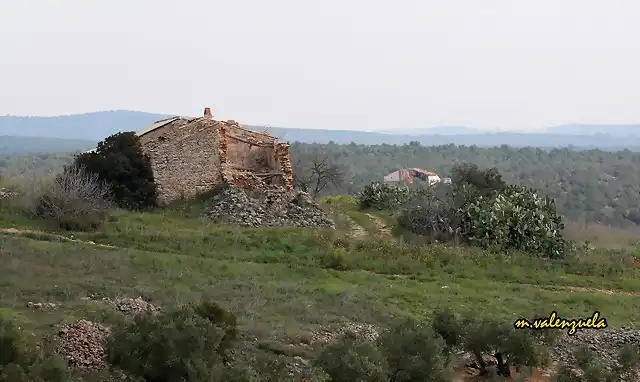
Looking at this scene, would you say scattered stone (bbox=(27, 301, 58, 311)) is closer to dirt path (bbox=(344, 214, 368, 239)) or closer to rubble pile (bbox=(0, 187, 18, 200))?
rubble pile (bbox=(0, 187, 18, 200))

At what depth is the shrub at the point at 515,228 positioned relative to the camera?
1953 centimetres

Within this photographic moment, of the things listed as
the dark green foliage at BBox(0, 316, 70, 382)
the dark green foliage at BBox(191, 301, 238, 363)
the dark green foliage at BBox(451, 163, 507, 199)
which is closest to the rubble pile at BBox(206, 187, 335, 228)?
the dark green foliage at BBox(451, 163, 507, 199)

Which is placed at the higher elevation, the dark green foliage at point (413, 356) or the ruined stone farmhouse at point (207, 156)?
the ruined stone farmhouse at point (207, 156)

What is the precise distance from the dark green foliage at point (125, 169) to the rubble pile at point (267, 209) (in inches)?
77.5

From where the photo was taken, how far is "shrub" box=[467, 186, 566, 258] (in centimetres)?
1953

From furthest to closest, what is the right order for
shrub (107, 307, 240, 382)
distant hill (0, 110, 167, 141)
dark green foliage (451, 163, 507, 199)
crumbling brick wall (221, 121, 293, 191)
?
distant hill (0, 110, 167, 141) → dark green foliage (451, 163, 507, 199) → crumbling brick wall (221, 121, 293, 191) → shrub (107, 307, 240, 382)

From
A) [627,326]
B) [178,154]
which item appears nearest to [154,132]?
[178,154]

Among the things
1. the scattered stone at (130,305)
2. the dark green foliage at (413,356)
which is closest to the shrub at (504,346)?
the dark green foliage at (413,356)

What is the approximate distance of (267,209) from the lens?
2064cm

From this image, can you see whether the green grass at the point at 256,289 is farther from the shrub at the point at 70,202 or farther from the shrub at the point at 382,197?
the shrub at the point at 382,197

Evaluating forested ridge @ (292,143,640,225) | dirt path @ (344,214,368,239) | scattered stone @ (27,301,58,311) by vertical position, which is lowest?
forested ridge @ (292,143,640,225)

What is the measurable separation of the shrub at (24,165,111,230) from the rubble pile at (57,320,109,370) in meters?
8.01

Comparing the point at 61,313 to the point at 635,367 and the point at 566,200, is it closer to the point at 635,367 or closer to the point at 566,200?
the point at 635,367

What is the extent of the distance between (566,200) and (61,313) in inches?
2013
